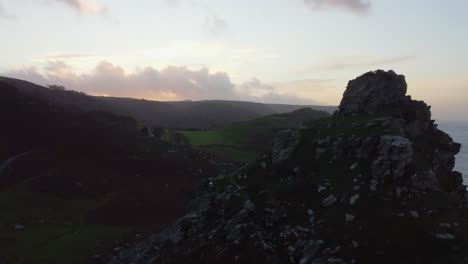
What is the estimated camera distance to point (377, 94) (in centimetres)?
4381

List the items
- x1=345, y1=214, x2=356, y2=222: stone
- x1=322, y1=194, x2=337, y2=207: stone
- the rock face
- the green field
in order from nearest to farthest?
x1=345, y1=214, x2=356, y2=222: stone < x1=322, y1=194, x2=337, y2=207: stone < the rock face < the green field

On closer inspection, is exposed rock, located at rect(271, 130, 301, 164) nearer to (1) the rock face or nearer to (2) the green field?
(1) the rock face

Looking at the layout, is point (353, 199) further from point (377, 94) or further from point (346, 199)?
point (377, 94)

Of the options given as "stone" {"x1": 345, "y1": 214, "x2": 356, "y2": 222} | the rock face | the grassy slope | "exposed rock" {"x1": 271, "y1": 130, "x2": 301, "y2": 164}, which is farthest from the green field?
the grassy slope

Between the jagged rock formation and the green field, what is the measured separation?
540 cm

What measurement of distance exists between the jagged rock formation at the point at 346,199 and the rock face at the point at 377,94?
0.31ft

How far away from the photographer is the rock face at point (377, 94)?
43406 mm

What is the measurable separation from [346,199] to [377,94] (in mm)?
14975

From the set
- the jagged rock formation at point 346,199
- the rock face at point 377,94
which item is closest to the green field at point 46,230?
Result: the jagged rock formation at point 346,199

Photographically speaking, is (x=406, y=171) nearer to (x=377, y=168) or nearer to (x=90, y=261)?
(x=377, y=168)

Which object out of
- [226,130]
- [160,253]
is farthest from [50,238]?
[226,130]

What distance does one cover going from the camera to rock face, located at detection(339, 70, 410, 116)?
142 feet

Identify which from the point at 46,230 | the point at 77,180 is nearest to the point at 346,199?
the point at 46,230

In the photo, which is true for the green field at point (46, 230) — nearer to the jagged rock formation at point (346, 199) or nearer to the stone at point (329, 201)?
the jagged rock formation at point (346, 199)
